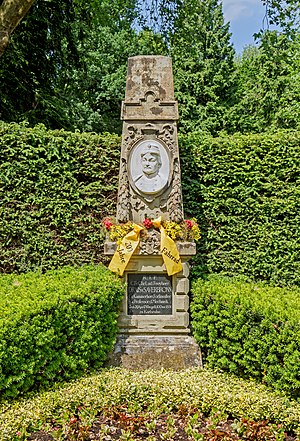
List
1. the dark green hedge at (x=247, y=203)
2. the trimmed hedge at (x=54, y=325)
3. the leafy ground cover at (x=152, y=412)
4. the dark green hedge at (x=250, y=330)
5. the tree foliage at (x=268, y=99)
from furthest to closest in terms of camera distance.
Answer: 1. the tree foliage at (x=268, y=99)
2. the dark green hedge at (x=247, y=203)
3. the dark green hedge at (x=250, y=330)
4. the trimmed hedge at (x=54, y=325)
5. the leafy ground cover at (x=152, y=412)

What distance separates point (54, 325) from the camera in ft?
13.7

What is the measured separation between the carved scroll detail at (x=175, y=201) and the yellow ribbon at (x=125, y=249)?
41cm

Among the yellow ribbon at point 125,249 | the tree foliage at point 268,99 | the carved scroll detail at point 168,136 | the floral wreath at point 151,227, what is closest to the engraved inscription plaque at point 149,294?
the yellow ribbon at point 125,249

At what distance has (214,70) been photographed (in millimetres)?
15312

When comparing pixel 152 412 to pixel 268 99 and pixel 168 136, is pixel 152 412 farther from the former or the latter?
pixel 268 99

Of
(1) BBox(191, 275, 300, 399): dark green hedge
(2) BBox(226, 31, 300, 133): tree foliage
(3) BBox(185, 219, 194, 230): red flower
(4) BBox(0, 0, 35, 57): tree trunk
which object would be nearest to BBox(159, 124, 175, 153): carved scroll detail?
(3) BBox(185, 219, 194, 230): red flower

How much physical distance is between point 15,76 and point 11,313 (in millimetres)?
6228

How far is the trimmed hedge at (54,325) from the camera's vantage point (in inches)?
147

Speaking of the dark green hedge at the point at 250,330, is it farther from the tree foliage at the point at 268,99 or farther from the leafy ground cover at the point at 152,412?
the tree foliage at the point at 268,99

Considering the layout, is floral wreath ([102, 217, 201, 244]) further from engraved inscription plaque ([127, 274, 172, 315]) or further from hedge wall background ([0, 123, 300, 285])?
hedge wall background ([0, 123, 300, 285])

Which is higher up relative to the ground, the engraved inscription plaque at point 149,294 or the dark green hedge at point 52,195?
the dark green hedge at point 52,195

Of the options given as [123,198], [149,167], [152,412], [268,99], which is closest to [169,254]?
[123,198]

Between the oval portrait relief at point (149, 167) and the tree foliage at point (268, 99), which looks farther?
the tree foliage at point (268, 99)

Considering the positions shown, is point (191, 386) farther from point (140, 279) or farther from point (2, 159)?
point (2, 159)
